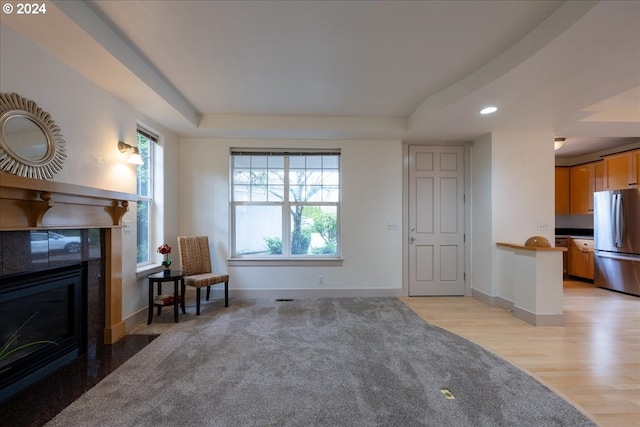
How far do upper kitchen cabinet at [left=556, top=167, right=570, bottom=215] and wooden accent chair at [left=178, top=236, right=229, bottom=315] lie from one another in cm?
657

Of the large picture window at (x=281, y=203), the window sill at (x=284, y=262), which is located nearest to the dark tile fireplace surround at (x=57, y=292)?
the window sill at (x=284, y=262)

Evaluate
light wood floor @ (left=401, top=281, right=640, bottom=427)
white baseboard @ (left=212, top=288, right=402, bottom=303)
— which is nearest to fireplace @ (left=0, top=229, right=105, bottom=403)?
white baseboard @ (left=212, top=288, right=402, bottom=303)

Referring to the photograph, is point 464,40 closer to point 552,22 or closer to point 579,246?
point 552,22

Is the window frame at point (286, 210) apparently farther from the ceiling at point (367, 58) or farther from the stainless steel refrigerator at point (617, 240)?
the stainless steel refrigerator at point (617, 240)

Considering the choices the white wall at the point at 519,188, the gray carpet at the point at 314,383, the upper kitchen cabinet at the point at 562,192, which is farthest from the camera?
the upper kitchen cabinet at the point at 562,192

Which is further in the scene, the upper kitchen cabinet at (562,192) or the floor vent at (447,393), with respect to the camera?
the upper kitchen cabinet at (562,192)

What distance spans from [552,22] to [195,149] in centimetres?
419

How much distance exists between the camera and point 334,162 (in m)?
4.38

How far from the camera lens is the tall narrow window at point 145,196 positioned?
11.3 feet

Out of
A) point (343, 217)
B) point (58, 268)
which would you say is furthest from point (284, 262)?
point (58, 268)

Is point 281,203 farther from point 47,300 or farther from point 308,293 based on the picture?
point 47,300

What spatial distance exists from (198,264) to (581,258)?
685 centimetres

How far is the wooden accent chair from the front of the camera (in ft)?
11.4

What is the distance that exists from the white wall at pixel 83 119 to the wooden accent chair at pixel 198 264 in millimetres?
532
